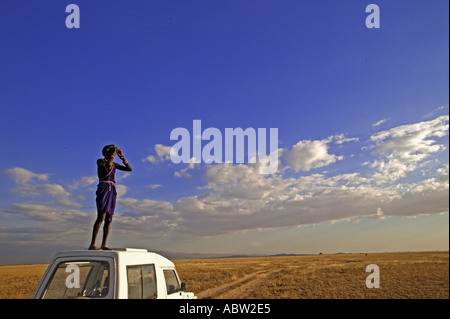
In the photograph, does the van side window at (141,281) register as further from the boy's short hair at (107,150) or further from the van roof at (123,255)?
the boy's short hair at (107,150)

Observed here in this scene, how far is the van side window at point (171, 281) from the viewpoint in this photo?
282 inches

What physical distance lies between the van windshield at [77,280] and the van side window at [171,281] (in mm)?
1212

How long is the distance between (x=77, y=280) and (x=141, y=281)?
1311 millimetres

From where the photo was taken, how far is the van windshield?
544 centimetres

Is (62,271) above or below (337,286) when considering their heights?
above

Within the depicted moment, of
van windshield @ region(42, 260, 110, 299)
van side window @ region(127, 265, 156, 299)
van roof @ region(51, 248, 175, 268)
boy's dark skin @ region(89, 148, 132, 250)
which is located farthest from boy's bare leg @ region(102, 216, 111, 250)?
van side window @ region(127, 265, 156, 299)

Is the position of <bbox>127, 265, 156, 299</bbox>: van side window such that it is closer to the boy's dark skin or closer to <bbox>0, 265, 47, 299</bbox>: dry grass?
the boy's dark skin

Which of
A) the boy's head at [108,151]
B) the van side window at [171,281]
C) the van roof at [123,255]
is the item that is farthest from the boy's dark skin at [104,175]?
the van side window at [171,281]

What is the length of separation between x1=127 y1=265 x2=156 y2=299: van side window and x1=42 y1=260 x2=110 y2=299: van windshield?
1.19 ft
